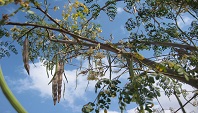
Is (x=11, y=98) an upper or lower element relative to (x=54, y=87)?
lower

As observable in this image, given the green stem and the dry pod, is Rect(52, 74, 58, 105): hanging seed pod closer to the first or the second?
the dry pod

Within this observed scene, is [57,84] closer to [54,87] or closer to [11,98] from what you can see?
[54,87]

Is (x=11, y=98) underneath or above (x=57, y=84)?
underneath

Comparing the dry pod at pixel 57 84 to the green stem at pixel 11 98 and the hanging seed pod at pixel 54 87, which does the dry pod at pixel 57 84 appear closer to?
the hanging seed pod at pixel 54 87

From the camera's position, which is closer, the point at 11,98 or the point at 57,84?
the point at 11,98

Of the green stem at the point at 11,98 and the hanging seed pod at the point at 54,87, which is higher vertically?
the hanging seed pod at the point at 54,87

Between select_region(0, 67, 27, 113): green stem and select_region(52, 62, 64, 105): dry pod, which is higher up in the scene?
select_region(52, 62, 64, 105): dry pod

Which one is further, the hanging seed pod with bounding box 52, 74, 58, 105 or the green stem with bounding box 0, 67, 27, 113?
the hanging seed pod with bounding box 52, 74, 58, 105

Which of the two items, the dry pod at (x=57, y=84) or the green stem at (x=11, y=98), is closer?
the green stem at (x=11, y=98)

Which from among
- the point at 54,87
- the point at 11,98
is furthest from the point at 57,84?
the point at 11,98

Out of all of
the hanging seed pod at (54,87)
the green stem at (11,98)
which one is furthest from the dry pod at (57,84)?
the green stem at (11,98)

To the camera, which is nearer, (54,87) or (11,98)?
(11,98)

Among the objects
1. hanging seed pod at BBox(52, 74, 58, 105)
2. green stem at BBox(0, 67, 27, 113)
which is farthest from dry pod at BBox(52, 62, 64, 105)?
green stem at BBox(0, 67, 27, 113)

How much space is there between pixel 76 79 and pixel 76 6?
65 centimetres
